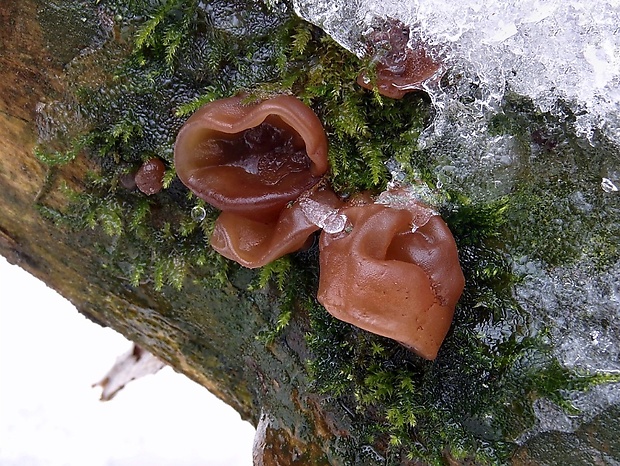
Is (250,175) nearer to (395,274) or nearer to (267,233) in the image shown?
(267,233)

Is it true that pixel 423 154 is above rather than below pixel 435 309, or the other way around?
above

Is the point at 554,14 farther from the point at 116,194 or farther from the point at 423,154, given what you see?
the point at 116,194

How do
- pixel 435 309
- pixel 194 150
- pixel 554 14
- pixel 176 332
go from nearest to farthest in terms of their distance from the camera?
pixel 554 14, pixel 435 309, pixel 194 150, pixel 176 332

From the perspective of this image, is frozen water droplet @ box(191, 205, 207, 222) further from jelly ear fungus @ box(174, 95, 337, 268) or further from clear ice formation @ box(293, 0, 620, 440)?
clear ice formation @ box(293, 0, 620, 440)

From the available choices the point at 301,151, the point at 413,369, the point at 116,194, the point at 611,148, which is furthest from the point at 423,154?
the point at 116,194

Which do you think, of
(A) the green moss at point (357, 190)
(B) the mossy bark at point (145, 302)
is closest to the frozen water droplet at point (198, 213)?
(A) the green moss at point (357, 190)

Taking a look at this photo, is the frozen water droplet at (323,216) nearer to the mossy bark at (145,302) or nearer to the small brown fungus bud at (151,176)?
the mossy bark at (145,302)

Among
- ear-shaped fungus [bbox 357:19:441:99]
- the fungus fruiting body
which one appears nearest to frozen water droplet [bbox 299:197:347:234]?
the fungus fruiting body
